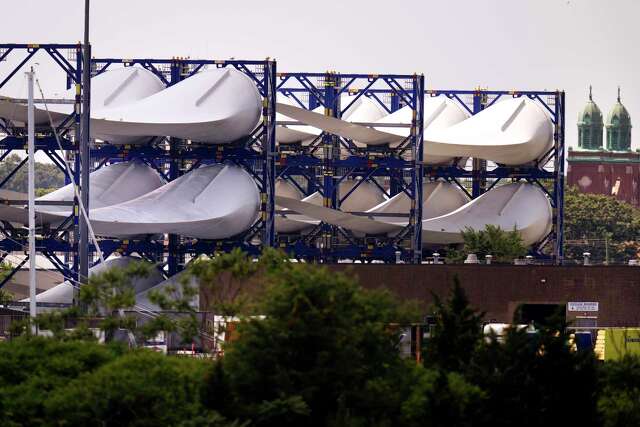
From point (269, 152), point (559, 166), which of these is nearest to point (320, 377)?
point (269, 152)

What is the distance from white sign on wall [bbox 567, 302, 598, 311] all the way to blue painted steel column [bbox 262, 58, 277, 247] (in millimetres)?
22919

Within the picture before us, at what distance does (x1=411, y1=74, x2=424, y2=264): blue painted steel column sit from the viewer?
383ft

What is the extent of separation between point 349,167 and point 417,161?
705 centimetres

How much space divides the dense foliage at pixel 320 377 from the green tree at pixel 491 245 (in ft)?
208

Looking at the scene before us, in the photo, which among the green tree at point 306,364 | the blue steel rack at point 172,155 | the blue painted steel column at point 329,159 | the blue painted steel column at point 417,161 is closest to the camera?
the green tree at point 306,364

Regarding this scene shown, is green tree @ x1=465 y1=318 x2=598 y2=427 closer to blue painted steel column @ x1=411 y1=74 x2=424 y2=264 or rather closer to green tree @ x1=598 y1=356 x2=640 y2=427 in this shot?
green tree @ x1=598 y1=356 x2=640 y2=427

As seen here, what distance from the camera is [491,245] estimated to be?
4535 inches

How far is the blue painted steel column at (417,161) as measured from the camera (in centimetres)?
11669

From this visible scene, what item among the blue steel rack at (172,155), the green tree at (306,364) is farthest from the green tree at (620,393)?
the blue steel rack at (172,155)

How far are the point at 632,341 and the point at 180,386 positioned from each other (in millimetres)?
29548

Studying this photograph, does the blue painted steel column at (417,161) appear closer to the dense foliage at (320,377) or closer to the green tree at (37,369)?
the green tree at (37,369)

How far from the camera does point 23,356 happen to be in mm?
47594

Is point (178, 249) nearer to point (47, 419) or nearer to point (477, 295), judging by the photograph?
point (477, 295)

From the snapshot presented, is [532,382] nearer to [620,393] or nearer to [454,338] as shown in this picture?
[454,338]
